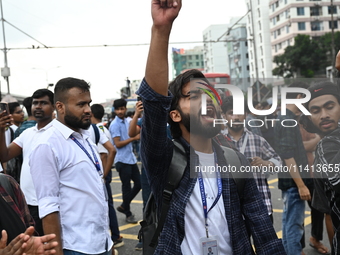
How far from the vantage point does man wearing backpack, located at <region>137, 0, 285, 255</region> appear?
2139 mm

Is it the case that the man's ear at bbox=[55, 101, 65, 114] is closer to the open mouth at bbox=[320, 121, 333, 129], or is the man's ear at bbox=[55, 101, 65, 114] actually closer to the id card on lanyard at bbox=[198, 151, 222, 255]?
the id card on lanyard at bbox=[198, 151, 222, 255]

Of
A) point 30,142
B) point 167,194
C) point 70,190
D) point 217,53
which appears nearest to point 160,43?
point 167,194

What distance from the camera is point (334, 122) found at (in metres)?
2.89

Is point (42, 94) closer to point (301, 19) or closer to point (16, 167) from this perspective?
point (16, 167)

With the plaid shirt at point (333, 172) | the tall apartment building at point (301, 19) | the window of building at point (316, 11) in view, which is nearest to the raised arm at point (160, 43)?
the plaid shirt at point (333, 172)

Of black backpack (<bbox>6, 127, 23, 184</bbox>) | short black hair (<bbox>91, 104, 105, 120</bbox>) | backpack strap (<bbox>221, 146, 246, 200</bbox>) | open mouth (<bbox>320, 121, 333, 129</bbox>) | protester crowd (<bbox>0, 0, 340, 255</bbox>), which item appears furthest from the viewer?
short black hair (<bbox>91, 104, 105, 120</bbox>)

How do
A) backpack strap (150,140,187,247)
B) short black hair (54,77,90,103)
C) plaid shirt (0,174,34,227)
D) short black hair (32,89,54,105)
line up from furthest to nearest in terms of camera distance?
short black hair (32,89,54,105), short black hair (54,77,90,103), backpack strap (150,140,187,247), plaid shirt (0,174,34,227)

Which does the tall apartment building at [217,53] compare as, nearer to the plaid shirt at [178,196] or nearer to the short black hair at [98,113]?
the short black hair at [98,113]

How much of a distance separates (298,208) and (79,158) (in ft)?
8.92

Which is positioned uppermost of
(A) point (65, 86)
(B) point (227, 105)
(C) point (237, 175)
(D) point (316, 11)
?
(D) point (316, 11)

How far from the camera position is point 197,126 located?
7.39ft

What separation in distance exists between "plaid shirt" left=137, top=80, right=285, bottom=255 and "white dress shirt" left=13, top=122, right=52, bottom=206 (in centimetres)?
159

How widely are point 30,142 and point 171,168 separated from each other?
2.33 m

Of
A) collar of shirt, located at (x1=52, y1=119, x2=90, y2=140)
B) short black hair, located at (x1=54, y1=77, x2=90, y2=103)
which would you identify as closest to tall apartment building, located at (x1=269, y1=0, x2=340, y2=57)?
short black hair, located at (x1=54, y1=77, x2=90, y2=103)
